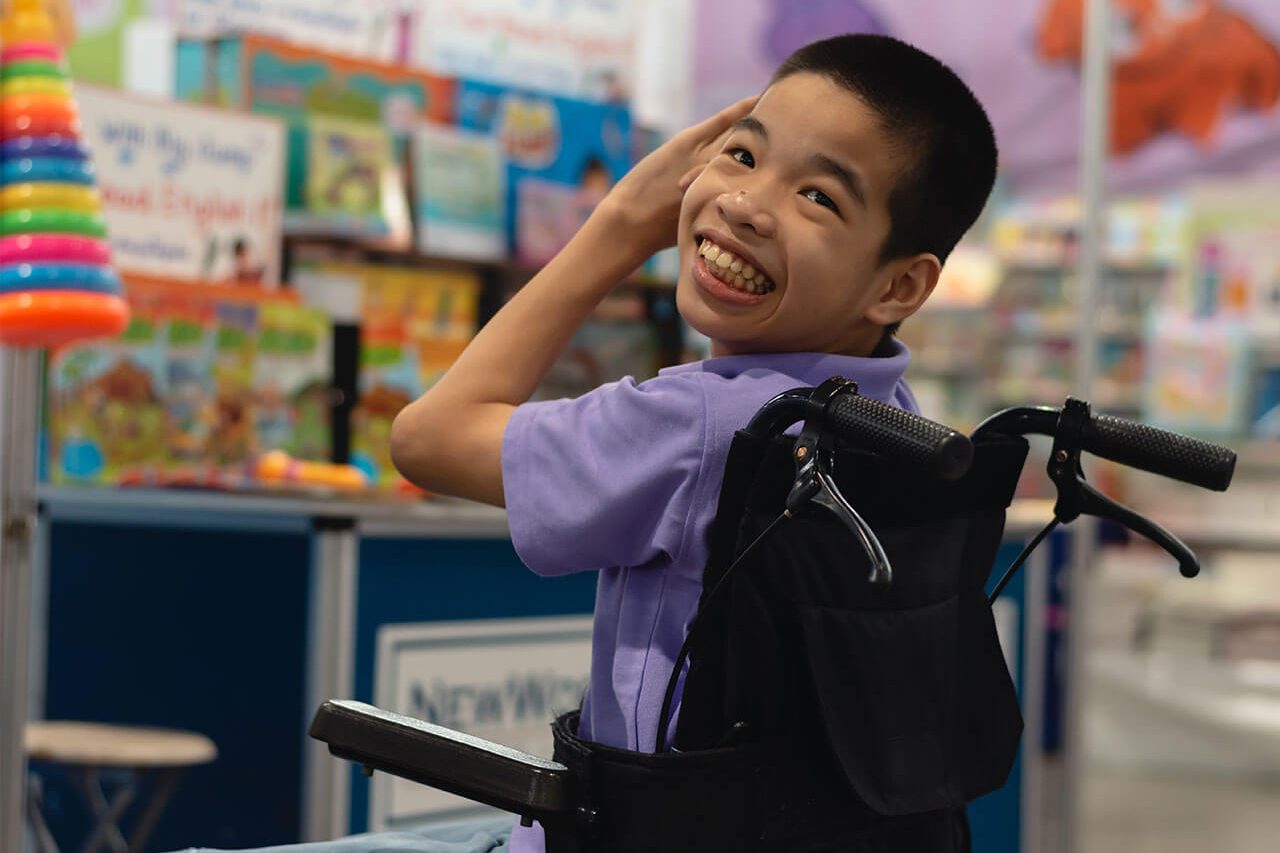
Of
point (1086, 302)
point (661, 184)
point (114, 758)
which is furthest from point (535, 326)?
point (1086, 302)

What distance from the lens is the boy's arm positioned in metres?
1.34

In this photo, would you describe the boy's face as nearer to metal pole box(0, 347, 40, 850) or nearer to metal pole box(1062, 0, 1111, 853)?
metal pole box(0, 347, 40, 850)

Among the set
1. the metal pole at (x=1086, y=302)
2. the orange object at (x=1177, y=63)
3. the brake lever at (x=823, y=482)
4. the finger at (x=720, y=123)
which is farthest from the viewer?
the orange object at (x=1177, y=63)

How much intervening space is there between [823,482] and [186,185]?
8.98 feet

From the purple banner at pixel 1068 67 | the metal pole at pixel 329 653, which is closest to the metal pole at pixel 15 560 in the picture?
the metal pole at pixel 329 653

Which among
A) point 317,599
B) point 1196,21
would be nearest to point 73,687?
point 317,599

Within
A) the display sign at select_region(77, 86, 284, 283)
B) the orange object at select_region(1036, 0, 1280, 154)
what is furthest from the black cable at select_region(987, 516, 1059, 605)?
the orange object at select_region(1036, 0, 1280, 154)

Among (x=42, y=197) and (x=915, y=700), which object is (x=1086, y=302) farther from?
(x=915, y=700)

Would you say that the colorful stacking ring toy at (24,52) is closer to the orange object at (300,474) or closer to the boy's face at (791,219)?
the orange object at (300,474)

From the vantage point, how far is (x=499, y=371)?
1.37m

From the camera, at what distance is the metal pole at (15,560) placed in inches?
86.3

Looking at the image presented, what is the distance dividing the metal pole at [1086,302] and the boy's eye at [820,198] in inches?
107

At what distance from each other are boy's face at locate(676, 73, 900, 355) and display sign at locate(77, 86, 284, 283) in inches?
91.3

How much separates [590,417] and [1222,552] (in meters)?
6.97
